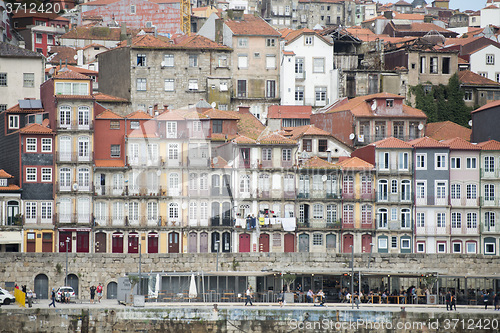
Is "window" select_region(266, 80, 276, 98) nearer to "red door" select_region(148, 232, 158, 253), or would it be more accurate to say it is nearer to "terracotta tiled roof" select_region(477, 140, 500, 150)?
"terracotta tiled roof" select_region(477, 140, 500, 150)

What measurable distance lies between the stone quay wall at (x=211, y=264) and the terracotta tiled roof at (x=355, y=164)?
7722 mm

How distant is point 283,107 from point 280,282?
27.9 meters

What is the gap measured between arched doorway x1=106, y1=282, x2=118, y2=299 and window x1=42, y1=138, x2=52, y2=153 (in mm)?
11743

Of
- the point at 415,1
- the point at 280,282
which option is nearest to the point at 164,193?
the point at 280,282

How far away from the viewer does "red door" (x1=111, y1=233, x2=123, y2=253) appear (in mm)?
73938

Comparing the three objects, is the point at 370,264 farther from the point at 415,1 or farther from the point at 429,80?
the point at 415,1

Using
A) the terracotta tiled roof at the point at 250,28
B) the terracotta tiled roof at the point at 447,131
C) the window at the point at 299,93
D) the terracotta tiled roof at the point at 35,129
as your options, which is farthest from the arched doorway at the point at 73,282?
the terracotta tiled roof at the point at 250,28

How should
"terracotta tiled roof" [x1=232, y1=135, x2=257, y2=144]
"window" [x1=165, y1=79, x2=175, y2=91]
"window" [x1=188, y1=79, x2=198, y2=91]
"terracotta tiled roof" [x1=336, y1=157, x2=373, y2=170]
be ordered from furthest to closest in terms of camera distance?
"window" [x1=188, y1=79, x2=198, y2=91]
"window" [x1=165, y1=79, x2=175, y2=91]
"terracotta tiled roof" [x1=336, y1=157, x2=373, y2=170]
"terracotta tiled roof" [x1=232, y1=135, x2=257, y2=144]

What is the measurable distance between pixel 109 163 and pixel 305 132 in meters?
15.9

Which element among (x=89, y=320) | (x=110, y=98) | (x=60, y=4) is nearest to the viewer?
(x=89, y=320)

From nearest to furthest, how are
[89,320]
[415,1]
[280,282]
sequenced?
[89,320] < [280,282] < [415,1]

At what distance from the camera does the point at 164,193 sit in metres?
74.9

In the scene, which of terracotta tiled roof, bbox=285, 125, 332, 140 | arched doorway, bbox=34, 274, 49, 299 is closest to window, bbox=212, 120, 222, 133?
terracotta tiled roof, bbox=285, 125, 332, 140

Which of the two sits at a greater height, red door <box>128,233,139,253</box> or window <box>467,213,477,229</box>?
window <box>467,213,477,229</box>
